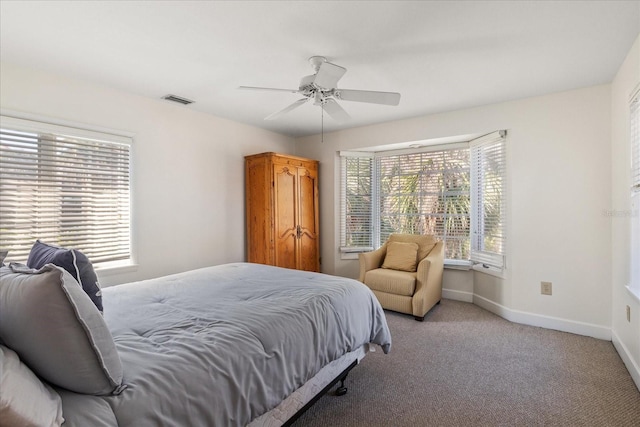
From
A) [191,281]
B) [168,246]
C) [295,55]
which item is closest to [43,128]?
[168,246]

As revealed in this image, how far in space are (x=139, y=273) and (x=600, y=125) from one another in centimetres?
477

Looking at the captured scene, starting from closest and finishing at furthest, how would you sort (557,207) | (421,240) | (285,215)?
(557,207), (421,240), (285,215)

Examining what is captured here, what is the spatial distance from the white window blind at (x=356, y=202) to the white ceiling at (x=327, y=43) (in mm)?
1793

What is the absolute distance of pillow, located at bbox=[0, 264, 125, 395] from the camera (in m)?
0.89

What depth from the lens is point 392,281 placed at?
11.9ft

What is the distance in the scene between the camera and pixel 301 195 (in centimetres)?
453

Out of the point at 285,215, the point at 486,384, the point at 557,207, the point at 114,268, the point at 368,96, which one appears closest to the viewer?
the point at 486,384

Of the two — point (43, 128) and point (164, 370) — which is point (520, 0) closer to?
point (164, 370)

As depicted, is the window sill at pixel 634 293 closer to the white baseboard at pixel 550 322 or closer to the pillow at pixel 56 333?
the white baseboard at pixel 550 322

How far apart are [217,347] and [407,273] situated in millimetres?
2909

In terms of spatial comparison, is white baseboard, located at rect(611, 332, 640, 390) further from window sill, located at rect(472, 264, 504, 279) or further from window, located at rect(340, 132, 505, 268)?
window, located at rect(340, 132, 505, 268)

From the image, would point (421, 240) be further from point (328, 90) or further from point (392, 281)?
point (328, 90)

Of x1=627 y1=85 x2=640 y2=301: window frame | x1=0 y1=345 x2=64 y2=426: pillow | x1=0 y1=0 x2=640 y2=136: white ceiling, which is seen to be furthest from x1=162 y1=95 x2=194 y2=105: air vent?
x1=627 y1=85 x2=640 y2=301: window frame

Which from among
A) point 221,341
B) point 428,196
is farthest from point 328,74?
point 428,196
